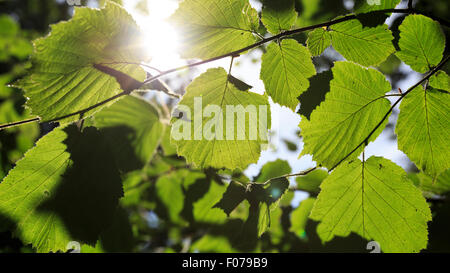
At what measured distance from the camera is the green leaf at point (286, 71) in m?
0.73

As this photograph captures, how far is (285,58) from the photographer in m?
0.75

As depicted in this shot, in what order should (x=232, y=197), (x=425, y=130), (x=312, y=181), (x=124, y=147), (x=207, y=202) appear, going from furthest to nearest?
(x=207, y=202) < (x=312, y=181) < (x=124, y=147) < (x=232, y=197) < (x=425, y=130)

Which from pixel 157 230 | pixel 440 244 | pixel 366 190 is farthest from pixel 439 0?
pixel 157 230

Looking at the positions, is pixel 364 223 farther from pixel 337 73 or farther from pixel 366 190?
pixel 337 73

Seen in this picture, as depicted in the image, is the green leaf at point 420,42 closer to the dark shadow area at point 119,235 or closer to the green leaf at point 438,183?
the green leaf at point 438,183

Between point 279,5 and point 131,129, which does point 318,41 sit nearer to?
point 279,5

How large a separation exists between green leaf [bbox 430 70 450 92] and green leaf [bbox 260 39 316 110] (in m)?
0.34

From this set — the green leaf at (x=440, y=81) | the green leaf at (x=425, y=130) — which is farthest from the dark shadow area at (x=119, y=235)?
the green leaf at (x=440, y=81)

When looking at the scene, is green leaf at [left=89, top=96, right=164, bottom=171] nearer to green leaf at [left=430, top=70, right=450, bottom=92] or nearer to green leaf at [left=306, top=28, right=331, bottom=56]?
green leaf at [left=306, top=28, right=331, bottom=56]

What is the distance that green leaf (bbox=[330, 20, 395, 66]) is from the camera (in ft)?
2.30

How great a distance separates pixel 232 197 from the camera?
3.06 feet

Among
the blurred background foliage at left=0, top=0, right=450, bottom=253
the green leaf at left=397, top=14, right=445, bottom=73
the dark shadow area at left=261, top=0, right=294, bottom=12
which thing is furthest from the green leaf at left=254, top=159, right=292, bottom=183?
the dark shadow area at left=261, top=0, right=294, bottom=12

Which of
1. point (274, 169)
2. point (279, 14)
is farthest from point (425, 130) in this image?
point (274, 169)

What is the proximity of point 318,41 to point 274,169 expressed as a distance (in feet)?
2.80
